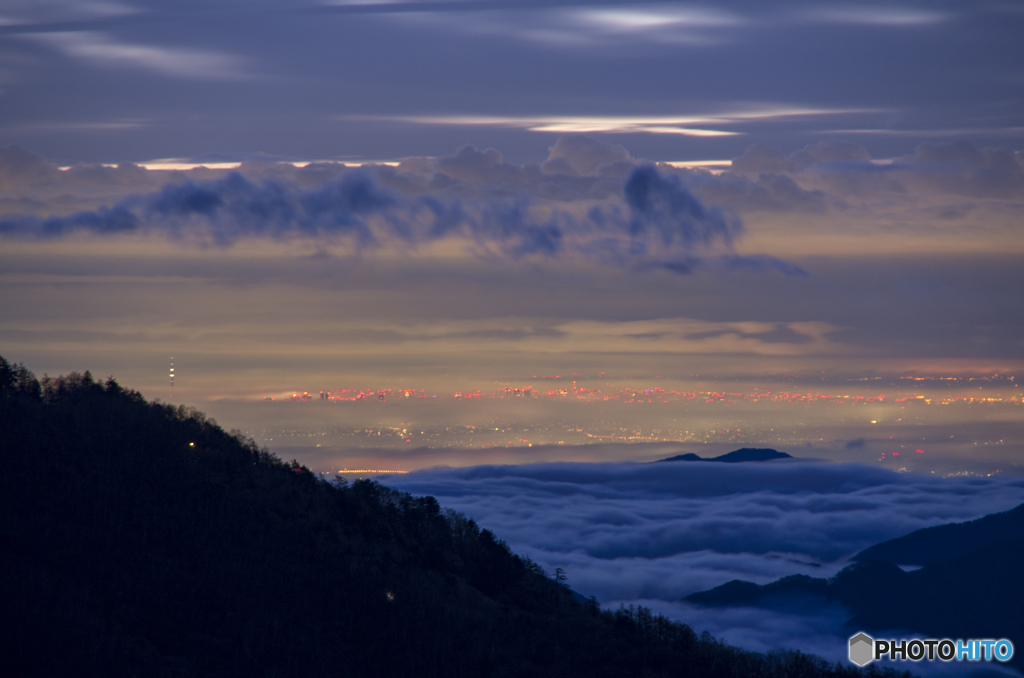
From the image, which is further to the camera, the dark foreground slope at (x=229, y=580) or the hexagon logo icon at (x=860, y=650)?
the dark foreground slope at (x=229, y=580)

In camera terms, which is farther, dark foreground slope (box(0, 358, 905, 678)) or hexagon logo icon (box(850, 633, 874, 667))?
dark foreground slope (box(0, 358, 905, 678))

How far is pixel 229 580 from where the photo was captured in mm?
90188

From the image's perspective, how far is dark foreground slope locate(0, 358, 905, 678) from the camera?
77000 millimetres

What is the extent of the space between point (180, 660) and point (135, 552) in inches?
737

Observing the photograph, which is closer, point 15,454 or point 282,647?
point 282,647

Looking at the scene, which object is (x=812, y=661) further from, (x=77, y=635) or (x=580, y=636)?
(x=77, y=635)

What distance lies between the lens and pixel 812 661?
109 m

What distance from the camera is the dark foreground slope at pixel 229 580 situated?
77.0 meters

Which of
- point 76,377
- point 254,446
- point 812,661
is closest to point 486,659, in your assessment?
point 812,661

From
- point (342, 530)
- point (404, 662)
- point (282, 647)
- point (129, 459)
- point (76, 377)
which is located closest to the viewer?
point (282, 647)

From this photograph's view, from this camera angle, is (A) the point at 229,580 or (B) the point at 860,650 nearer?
(B) the point at 860,650

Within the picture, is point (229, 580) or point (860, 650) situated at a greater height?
point (229, 580)

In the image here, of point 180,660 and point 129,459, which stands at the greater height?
point 129,459

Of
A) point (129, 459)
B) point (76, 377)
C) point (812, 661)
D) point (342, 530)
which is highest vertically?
point (76, 377)
